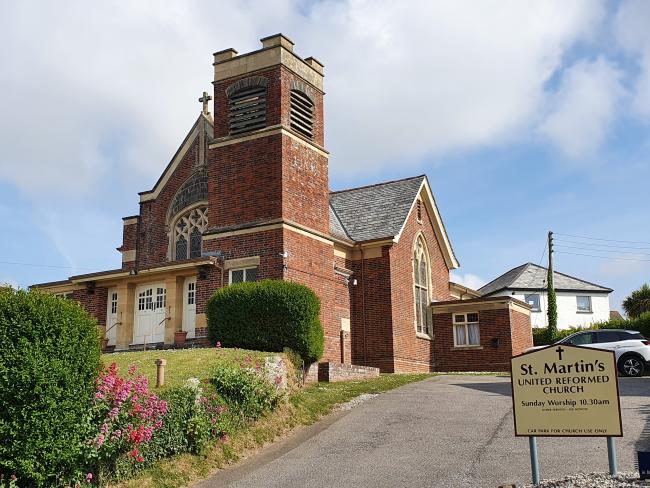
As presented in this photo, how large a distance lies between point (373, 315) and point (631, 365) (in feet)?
28.7

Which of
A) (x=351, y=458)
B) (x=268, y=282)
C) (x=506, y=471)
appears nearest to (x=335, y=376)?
(x=268, y=282)

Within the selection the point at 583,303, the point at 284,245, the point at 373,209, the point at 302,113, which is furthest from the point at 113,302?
the point at 583,303

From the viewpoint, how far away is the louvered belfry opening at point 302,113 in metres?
24.3

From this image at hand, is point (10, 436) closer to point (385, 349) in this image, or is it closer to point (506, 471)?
point (506, 471)

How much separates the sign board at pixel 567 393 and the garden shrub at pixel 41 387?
6284 mm

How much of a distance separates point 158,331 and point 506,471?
15.7 meters

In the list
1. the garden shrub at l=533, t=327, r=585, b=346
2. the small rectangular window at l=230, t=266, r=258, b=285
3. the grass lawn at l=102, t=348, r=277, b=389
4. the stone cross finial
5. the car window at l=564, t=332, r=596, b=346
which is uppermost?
the stone cross finial

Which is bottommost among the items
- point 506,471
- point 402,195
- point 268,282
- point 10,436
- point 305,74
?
point 506,471

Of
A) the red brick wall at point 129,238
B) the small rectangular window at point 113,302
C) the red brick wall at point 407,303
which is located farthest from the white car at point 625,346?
the red brick wall at point 129,238

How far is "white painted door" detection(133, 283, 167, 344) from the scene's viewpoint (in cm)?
2438

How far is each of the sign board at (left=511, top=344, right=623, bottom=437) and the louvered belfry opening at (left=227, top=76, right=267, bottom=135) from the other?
16.0m

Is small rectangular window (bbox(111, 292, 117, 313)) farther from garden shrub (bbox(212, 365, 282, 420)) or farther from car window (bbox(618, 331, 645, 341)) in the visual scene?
car window (bbox(618, 331, 645, 341))

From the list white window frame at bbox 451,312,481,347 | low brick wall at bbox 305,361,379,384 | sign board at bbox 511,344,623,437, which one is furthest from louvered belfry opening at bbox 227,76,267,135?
sign board at bbox 511,344,623,437

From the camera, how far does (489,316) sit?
1105 inches
